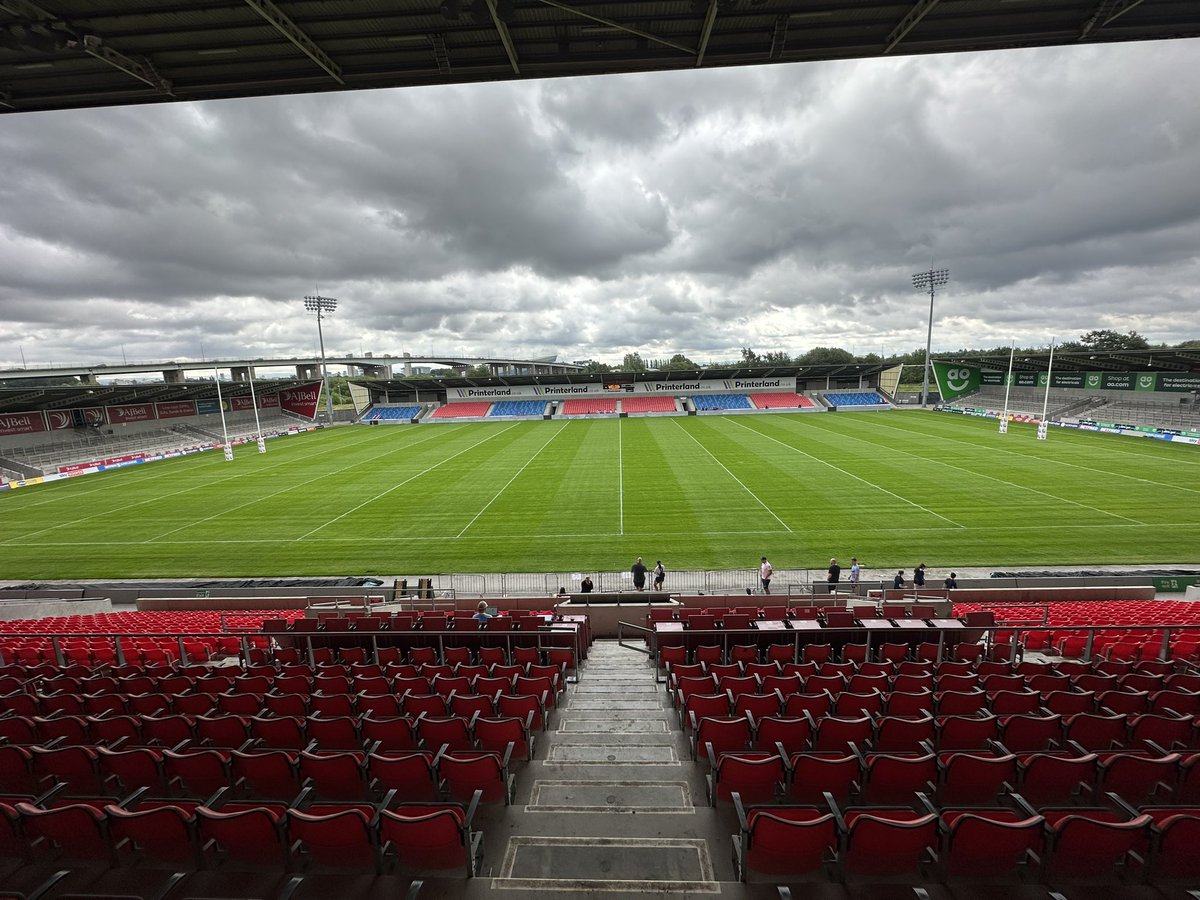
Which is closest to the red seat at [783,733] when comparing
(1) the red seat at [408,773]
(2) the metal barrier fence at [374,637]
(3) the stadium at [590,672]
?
(3) the stadium at [590,672]

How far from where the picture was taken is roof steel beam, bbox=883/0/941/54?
8523 millimetres

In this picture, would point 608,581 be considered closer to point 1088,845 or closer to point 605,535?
point 605,535

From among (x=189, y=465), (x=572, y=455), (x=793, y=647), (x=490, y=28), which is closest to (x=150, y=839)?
(x=793, y=647)

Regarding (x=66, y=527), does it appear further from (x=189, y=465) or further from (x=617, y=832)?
(x=617, y=832)

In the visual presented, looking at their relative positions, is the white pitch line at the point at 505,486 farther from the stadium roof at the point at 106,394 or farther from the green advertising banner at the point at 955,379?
the green advertising banner at the point at 955,379

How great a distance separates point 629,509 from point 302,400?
229 ft

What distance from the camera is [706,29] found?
885 cm

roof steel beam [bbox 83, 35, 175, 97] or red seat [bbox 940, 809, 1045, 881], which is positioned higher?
roof steel beam [bbox 83, 35, 175, 97]

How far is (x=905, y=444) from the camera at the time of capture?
4144cm

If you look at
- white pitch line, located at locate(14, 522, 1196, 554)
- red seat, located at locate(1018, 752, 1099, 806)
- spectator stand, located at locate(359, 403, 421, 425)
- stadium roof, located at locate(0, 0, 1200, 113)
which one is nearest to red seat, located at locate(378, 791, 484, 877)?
red seat, located at locate(1018, 752, 1099, 806)

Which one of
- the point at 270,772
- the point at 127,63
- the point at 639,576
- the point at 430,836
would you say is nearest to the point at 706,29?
the point at 127,63

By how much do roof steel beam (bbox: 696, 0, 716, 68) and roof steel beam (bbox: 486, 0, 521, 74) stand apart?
3.31 m

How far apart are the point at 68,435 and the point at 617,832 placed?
7021cm

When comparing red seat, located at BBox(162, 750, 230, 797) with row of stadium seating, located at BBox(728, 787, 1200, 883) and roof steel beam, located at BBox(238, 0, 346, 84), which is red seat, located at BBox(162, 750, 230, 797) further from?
roof steel beam, located at BBox(238, 0, 346, 84)
